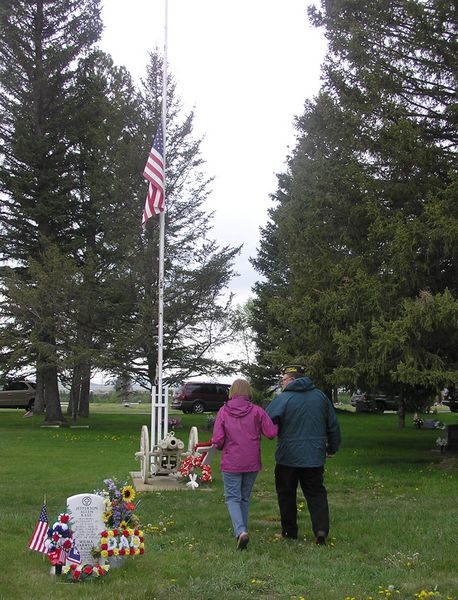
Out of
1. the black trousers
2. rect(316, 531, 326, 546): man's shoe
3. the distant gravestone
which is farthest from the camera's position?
the black trousers

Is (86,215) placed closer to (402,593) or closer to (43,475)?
(43,475)

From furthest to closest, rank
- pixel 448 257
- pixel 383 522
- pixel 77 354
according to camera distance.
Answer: pixel 77 354
pixel 448 257
pixel 383 522

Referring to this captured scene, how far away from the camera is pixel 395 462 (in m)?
14.3

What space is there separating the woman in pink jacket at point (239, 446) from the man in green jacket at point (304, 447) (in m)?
0.20

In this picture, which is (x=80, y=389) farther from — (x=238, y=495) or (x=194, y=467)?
(x=238, y=495)

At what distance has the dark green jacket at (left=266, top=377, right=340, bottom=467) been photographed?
22.2 ft

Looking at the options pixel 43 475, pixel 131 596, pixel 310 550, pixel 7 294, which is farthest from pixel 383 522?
pixel 7 294

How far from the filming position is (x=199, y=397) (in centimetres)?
3828

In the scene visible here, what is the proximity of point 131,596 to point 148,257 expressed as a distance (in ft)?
63.2

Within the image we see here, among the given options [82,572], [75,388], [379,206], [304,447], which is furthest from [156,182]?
[75,388]

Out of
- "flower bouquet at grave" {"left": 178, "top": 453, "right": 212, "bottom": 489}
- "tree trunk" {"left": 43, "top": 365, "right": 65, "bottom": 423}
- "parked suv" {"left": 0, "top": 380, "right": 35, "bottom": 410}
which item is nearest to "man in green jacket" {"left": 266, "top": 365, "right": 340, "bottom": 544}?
"flower bouquet at grave" {"left": 178, "top": 453, "right": 212, "bottom": 489}

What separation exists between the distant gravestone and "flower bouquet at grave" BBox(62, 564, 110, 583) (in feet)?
0.27

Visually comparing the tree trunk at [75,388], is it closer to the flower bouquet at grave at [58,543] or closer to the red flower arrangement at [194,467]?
the red flower arrangement at [194,467]

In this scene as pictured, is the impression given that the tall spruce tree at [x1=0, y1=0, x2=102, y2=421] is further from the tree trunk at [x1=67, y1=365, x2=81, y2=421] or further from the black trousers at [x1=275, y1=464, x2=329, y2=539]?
the black trousers at [x1=275, y1=464, x2=329, y2=539]
